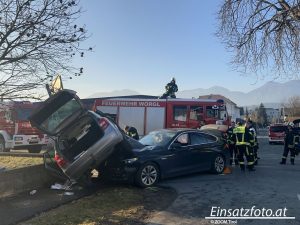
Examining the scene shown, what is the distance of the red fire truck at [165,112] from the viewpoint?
22.7 meters

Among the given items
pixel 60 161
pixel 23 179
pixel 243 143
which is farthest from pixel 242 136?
pixel 23 179

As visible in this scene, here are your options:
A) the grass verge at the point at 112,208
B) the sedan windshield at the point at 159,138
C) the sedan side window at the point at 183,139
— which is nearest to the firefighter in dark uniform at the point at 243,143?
the sedan side window at the point at 183,139

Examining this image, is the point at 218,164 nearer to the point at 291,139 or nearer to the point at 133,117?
the point at 291,139

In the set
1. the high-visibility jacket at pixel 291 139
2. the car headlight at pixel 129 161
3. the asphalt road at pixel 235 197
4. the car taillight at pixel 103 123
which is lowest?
the asphalt road at pixel 235 197

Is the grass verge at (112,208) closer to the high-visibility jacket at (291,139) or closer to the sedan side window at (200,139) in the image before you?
the sedan side window at (200,139)

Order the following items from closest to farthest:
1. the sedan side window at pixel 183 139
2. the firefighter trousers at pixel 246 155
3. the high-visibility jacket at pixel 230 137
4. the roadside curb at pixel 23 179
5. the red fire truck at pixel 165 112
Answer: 1. the roadside curb at pixel 23 179
2. the sedan side window at pixel 183 139
3. the firefighter trousers at pixel 246 155
4. the high-visibility jacket at pixel 230 137
5. the red fire truck at pixel 165 112

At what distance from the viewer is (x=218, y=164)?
12.4 m

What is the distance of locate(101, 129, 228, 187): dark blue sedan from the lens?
400 inches

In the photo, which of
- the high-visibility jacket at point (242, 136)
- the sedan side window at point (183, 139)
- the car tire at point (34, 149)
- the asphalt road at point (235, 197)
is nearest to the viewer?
the asphalt road at point (235, 197)

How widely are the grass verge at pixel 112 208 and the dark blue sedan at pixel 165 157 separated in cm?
50

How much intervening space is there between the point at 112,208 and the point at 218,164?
16.9 feet

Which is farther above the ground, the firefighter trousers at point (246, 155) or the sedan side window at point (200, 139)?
the sedan side window at point (200, 139)

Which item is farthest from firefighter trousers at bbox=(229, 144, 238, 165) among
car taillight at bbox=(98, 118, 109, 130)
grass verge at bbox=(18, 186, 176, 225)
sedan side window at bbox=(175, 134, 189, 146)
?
car taillight at bbox=(98, 118, 109, 130)

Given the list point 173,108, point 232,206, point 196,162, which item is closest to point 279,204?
point 232,206
